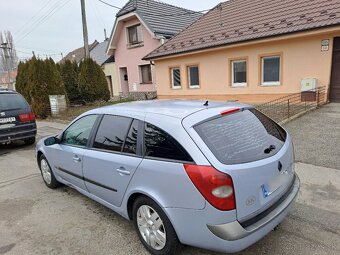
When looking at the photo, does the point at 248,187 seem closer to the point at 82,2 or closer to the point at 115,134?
the point at 115,134

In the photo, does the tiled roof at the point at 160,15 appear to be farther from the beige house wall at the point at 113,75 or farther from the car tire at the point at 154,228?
the car tire at the point at 154,228

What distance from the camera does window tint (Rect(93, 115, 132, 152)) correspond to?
3.04 metres

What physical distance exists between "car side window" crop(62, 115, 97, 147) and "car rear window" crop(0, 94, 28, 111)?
4.54m

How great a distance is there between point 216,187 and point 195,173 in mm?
196

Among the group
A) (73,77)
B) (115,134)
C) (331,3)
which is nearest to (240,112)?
(115,134)

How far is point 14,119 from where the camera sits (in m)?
7.66

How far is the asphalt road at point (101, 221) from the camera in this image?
2.89 meters

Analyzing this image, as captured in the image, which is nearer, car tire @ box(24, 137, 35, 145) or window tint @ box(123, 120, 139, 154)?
window tint @ box(123, 120, 139, 154)

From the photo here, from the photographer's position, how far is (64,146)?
4.02 metres

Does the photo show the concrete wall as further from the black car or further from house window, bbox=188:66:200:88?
the black car

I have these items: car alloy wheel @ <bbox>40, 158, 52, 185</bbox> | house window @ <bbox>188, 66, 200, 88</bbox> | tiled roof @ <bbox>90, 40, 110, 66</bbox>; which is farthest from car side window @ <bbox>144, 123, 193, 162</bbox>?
tiled roof @ <bbox>90, 40, 110, 66</bbox>

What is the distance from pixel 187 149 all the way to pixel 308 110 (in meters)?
Answer: 7.95

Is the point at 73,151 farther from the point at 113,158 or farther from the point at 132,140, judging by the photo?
the point at 132,140

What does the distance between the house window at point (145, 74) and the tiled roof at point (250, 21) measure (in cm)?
495
